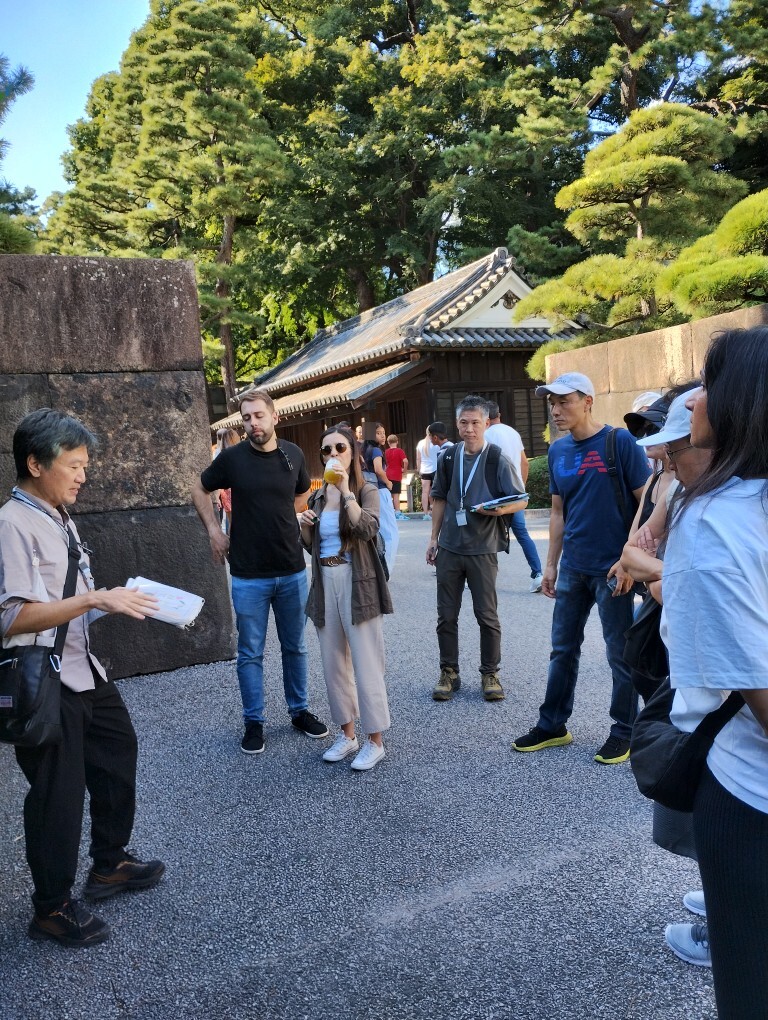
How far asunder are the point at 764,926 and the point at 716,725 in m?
0.33

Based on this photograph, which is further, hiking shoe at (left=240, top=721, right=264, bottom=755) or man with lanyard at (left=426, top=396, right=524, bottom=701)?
man with lanyard at (left=426, top=396, right=524, bottom=701)

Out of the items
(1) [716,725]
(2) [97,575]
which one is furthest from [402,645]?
(1) [716,725]

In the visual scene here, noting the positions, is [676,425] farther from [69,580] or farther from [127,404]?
[127,404]

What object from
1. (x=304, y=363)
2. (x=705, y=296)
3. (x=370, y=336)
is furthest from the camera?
(x=304, y=363)

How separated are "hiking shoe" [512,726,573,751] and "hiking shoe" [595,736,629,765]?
262 millimetres

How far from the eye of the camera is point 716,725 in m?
1.44

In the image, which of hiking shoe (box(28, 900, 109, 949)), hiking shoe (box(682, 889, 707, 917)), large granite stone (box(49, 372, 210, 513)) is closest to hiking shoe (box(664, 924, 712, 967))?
hiking shoe (box(682, 889, 707, 917))

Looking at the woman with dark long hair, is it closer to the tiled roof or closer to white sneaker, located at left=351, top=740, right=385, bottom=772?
white sneaker, located at left=351, top=740, right=385, bottom=772

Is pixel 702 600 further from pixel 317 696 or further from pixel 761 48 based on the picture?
pixel 761 48

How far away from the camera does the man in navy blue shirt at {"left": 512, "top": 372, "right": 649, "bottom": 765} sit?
391 centimetres

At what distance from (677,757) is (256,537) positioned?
3.22 meters

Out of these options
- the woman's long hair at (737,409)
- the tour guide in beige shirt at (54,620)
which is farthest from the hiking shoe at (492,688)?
the woman's long hair at (737,409)

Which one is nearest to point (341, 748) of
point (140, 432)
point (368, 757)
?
point (368, 757)

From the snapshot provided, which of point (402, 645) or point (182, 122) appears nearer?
point (402, 645)
